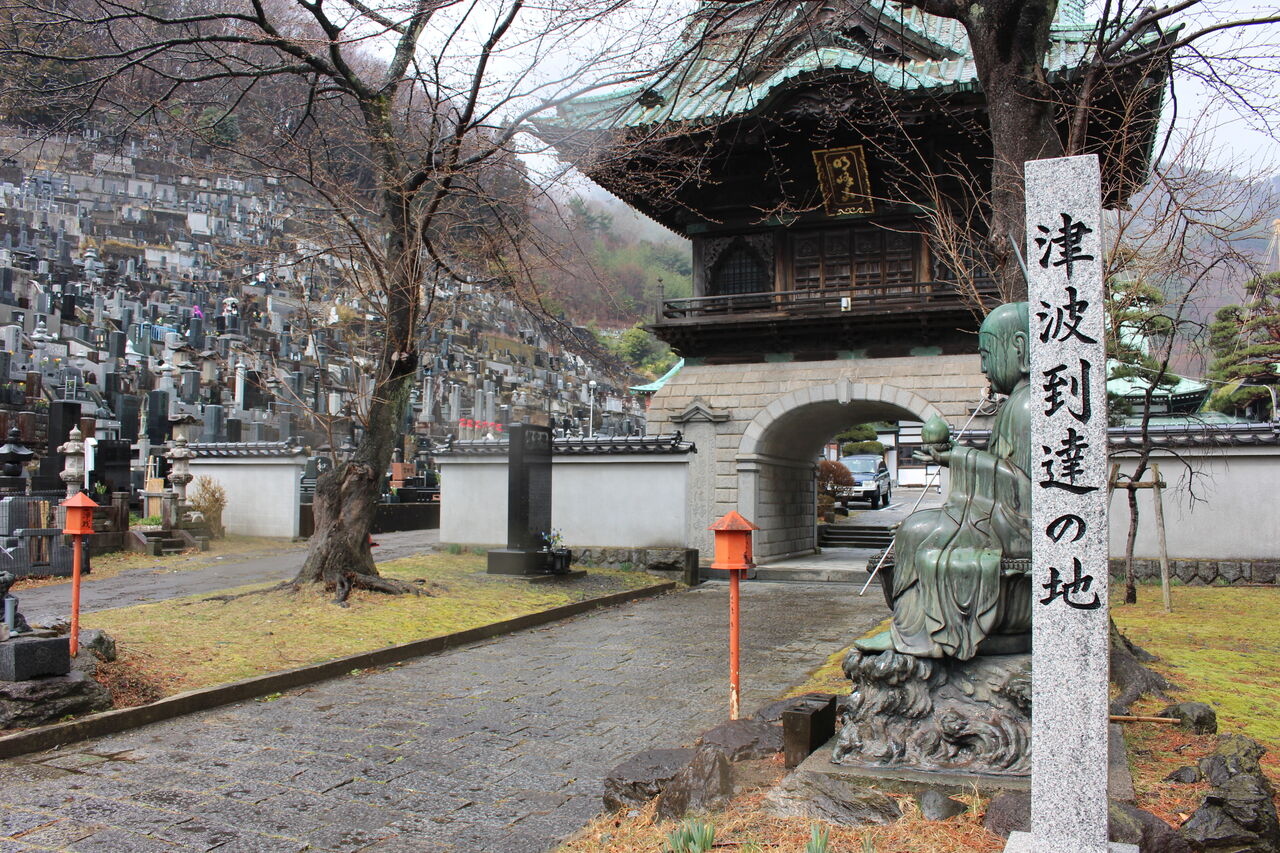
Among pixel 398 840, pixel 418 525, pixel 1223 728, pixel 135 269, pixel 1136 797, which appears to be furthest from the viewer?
pixel 135 269

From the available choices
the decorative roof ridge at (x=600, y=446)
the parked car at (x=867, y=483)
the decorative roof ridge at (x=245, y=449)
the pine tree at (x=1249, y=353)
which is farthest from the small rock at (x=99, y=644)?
the parked car at (x=867, y=483)

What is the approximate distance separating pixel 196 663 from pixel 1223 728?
733 cm

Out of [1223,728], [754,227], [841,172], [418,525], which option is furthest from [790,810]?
[418,525]

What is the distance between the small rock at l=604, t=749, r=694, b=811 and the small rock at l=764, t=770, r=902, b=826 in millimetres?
510

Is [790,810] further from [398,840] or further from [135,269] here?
[135,269]

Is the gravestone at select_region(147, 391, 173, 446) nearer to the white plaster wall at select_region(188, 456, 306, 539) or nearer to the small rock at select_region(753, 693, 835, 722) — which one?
the white plaster wall at select_region(188, 456, 306, 539)

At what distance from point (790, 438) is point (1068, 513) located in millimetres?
15540

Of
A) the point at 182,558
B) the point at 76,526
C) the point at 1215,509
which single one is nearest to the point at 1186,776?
the point at 76,526

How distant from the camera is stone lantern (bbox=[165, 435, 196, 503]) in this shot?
17.7m

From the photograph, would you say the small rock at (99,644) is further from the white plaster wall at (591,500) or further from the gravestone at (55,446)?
the white plaster wall at (591,500)

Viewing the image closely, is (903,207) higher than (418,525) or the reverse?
higher

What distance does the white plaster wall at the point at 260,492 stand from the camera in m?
19.6

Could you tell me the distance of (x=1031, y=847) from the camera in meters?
3.12

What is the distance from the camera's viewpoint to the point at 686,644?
31.2ft
